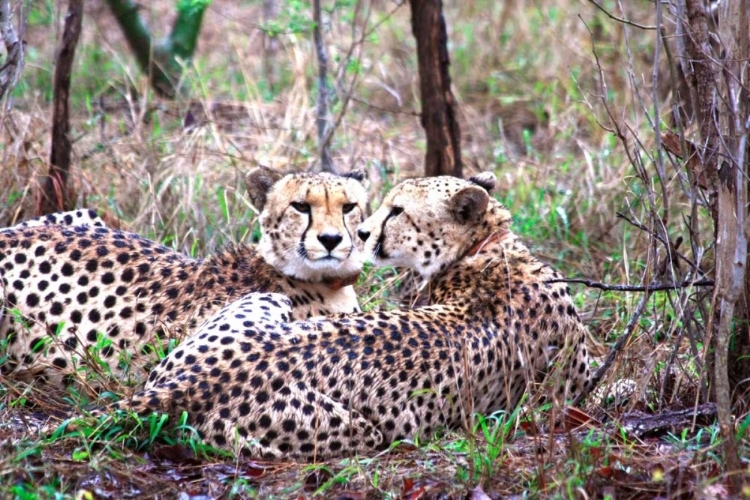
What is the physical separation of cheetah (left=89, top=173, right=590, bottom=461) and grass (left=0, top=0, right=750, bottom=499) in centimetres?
12

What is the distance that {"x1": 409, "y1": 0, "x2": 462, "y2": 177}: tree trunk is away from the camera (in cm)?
605

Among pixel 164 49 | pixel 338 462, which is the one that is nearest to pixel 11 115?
pixel 164 49

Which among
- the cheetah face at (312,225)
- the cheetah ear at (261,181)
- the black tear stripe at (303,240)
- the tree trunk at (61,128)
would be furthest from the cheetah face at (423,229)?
the tree trunk at (61,128)

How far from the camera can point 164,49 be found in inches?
322

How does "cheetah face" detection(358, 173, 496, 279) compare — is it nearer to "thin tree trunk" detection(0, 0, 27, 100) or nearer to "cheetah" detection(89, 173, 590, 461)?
"cheetah" detection(89, 173, 590, 461)

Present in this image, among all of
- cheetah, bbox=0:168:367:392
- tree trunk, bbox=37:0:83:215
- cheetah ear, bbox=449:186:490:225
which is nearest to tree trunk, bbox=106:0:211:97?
tree trunk, bbox=37:0:83:215

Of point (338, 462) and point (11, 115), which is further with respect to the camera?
point (11, 115)

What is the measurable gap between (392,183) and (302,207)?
192 cm

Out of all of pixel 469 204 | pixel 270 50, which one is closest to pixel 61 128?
pixel 469 204

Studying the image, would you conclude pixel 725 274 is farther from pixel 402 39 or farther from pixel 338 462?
pixel 402 39

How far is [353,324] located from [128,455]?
0.97 meters

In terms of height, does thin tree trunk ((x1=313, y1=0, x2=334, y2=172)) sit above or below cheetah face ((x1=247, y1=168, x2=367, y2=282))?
above

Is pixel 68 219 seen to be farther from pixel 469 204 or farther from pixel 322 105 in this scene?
pixel 469 204

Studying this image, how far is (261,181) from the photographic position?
4945mm
